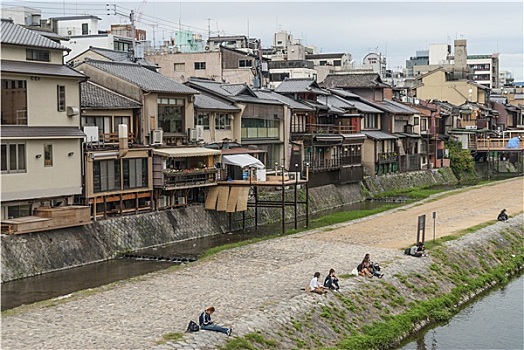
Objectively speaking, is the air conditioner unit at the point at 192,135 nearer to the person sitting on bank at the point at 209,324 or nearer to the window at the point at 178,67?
the person sitting on bank at the point at 209,324

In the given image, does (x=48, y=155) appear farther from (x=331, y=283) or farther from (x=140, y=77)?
(x=331, y=283)

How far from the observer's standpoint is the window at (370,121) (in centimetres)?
7344

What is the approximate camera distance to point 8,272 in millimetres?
30766

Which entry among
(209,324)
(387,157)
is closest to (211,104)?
(387,157)

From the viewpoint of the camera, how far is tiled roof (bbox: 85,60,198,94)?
43.2 metres

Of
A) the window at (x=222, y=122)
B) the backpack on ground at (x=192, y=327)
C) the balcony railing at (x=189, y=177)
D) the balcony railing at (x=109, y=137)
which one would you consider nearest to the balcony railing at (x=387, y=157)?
the window at (x=222, y=122)

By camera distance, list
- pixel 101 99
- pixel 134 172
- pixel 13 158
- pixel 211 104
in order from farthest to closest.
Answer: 1. pixel 211 104
2. pixel 101 99
3. pixel 134 172
4. pixel 13 158

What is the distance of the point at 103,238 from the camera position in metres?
36.5

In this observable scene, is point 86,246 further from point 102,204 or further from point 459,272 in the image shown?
point 459,272

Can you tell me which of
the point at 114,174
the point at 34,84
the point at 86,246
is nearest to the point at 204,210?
the point at 114,174

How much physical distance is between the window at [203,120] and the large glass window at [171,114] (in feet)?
7.27

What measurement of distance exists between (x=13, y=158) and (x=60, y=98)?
409 centimetres

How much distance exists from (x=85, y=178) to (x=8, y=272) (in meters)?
7.58

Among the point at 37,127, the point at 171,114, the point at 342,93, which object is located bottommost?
the point at 37,127
